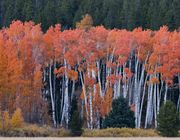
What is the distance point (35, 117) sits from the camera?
56812 mm

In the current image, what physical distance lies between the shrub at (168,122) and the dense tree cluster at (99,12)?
39.0m

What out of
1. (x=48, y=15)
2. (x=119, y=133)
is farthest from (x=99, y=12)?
→ (x=119, y=133)

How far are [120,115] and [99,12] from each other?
45503mm

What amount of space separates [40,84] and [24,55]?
3205 mm

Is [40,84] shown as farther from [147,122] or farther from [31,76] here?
[147,122]

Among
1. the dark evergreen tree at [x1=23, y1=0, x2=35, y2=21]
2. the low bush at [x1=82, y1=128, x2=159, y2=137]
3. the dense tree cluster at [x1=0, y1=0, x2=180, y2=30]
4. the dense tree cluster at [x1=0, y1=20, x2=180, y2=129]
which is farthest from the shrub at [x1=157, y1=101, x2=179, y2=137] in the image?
the dark evergreen tree at [x1=23, y1=0, x2=35, y2=21]

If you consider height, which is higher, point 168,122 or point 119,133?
point 168,122

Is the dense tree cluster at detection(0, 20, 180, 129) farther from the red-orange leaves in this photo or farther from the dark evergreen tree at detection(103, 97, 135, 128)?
the dark evergreen tree at detection(103, 97, 135, 128)

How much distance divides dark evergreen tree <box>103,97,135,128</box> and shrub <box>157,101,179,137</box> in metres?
4.88

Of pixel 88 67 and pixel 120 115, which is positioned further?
pixel 88 67

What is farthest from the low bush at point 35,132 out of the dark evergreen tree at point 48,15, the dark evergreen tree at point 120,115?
the dark evergreen tree at point 48,15

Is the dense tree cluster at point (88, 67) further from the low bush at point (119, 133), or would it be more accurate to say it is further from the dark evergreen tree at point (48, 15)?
the dark evergreen tree at point (48, 15)

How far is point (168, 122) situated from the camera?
42.0 metres

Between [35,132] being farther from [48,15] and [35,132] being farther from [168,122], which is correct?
[48,15]
